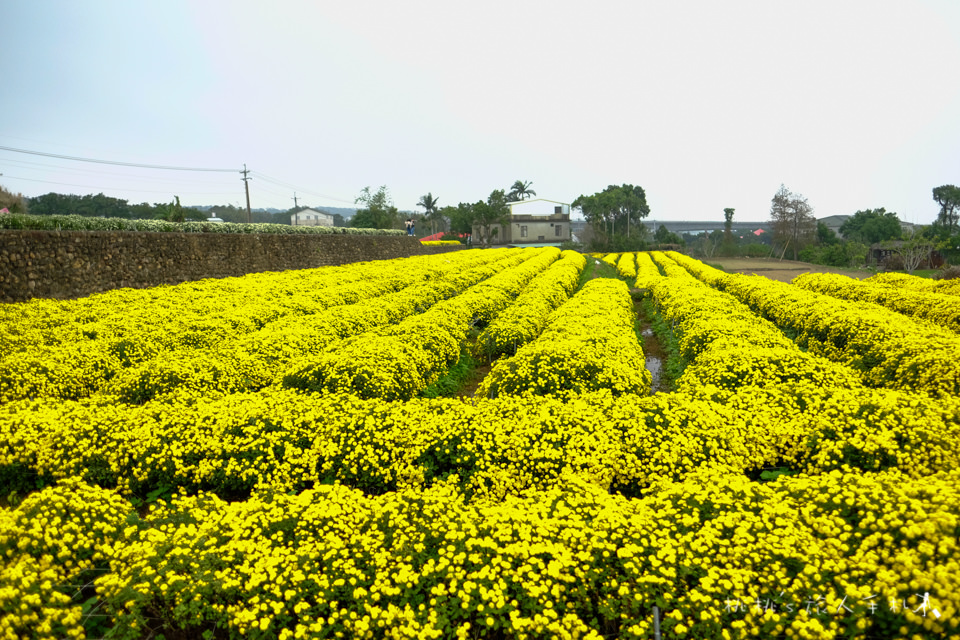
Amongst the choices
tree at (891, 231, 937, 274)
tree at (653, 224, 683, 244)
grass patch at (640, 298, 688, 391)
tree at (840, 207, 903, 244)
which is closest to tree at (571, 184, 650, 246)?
tree at (653, 224, 683, 244)

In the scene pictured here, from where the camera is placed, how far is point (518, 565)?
4062mm

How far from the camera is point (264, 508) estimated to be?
493cm

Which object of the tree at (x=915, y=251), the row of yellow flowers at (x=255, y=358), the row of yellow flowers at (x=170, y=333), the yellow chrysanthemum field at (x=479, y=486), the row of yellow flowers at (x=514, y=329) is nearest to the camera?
the yellow chrysanthemum field at (x=479, y=486)

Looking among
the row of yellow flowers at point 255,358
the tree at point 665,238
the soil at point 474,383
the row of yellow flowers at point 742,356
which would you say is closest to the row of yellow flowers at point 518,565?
the row of yellow flowers at point 742,356

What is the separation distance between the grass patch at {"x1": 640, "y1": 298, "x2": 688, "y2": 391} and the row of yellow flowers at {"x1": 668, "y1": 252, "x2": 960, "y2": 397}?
3205mm

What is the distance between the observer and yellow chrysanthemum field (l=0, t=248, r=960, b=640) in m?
3.54

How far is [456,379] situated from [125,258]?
17.1 metres

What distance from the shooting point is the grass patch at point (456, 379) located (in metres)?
10.7

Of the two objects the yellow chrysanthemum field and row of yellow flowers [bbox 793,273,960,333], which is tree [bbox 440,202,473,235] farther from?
the yellow chrysanthemum field

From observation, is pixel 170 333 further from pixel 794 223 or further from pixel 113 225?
pixel 794 223

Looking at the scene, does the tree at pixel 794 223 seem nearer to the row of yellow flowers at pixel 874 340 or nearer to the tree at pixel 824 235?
the tree at pixel 824 235

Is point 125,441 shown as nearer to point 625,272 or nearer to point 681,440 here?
point 681,440

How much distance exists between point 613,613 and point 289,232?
35.4m

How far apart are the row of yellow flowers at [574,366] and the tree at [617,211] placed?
66.1m
